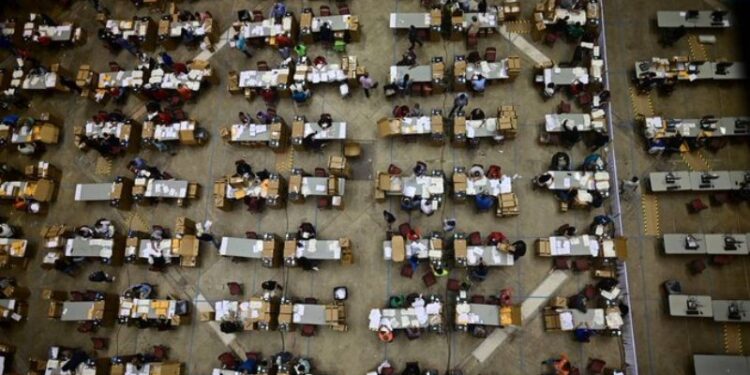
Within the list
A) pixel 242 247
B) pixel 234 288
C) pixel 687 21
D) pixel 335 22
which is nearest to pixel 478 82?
pixel 335 22

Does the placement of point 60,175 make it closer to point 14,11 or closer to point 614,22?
point 14,11

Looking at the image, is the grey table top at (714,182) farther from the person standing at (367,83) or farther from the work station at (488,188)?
the person standing at (367,83)

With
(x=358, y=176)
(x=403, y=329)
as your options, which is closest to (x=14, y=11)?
(x=358, y=176)

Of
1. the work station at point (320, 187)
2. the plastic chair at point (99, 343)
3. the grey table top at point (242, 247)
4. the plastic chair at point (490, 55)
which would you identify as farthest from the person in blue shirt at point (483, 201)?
the plastic chair at point (99, 343)

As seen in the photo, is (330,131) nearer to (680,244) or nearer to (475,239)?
(475,239)

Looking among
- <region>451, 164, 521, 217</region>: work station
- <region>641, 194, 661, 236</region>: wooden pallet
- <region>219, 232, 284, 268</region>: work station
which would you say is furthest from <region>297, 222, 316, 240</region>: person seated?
<region>641, 194, 661, 236</region>: wooden pallet

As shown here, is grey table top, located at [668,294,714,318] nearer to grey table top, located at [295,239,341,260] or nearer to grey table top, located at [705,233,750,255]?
grey table top, located at [705,233,750,255]
